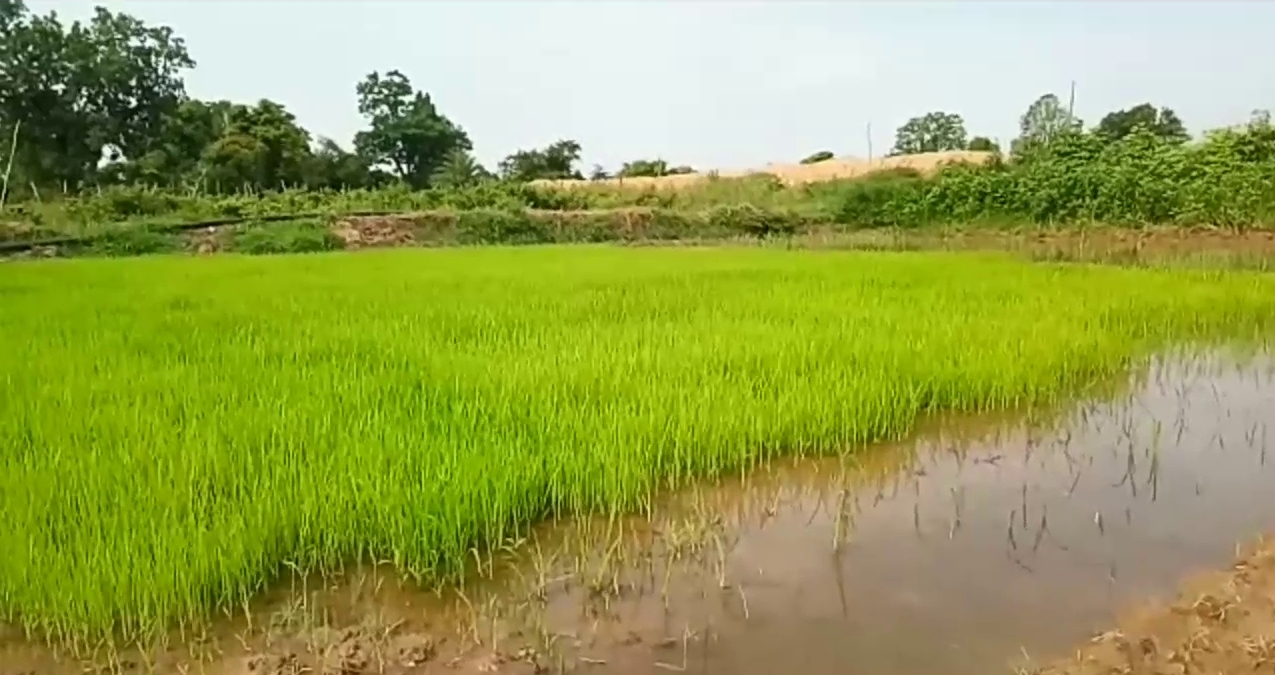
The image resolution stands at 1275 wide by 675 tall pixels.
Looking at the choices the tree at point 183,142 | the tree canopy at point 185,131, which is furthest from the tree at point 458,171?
the tree at point 183,142

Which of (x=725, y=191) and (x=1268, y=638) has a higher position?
(x=725, y=191)

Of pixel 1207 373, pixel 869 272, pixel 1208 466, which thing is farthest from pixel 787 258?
pixel 1208 466

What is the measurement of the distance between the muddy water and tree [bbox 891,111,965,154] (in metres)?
31.5

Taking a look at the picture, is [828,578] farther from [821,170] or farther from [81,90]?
[81,90]

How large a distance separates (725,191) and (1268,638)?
21372 mm

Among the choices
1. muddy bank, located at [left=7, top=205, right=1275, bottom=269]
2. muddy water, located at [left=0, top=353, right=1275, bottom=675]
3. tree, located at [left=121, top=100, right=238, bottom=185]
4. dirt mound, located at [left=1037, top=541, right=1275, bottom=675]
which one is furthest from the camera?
tree, located at [left=121, top=100, right=238, bottom=185]

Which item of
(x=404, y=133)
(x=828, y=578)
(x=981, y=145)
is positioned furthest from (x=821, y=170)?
(x=828, y=578)

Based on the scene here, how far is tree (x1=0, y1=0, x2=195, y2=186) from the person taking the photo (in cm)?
2420

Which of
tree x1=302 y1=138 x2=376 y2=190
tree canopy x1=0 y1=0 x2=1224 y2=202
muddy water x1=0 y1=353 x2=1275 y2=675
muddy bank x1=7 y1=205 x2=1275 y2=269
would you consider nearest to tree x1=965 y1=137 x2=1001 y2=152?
tree canopy x1=0 y1=0 x2=1224 y2=202

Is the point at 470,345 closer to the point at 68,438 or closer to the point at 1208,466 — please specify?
Answer: the point at 68,438

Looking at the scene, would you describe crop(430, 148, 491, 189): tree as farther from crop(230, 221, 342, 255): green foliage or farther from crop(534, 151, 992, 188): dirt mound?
crop(230, 221, 342, 255): green foliage

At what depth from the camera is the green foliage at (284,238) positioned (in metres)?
13.8

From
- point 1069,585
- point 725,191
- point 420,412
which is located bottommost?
point 1069,585

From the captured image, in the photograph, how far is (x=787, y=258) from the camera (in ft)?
36.2
